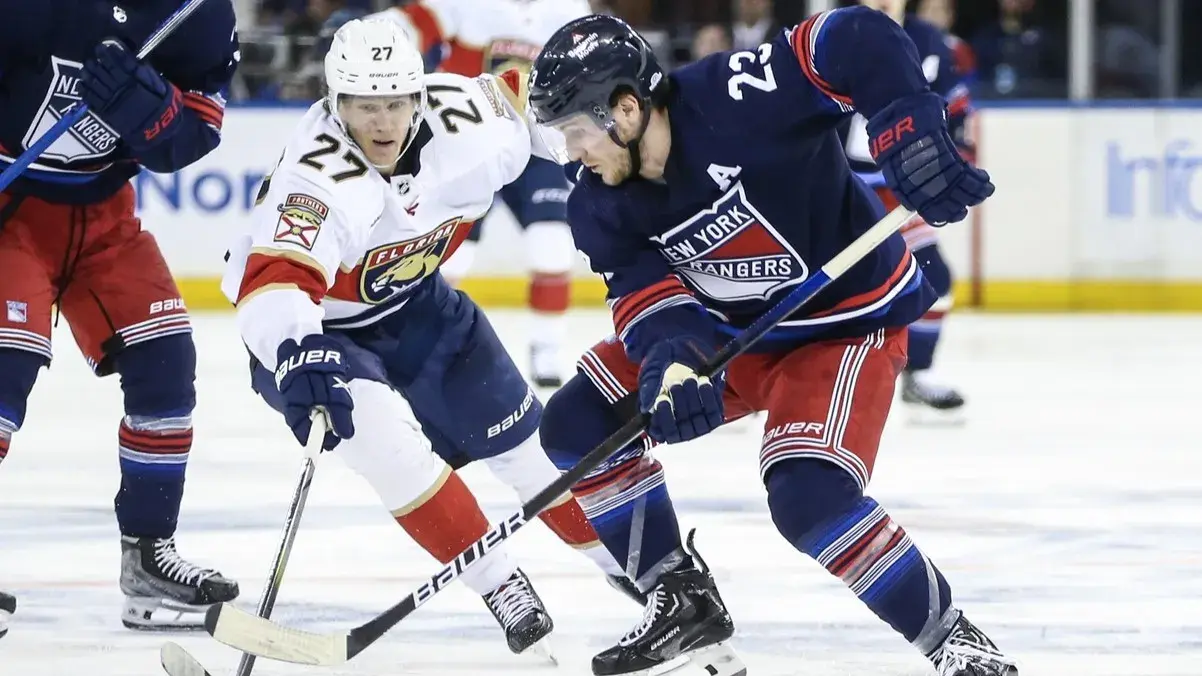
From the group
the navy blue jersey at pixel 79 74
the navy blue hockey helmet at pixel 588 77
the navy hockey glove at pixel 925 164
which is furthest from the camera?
the navy blue jersey at pixel 79 74

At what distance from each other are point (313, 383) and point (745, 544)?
1.38 metres

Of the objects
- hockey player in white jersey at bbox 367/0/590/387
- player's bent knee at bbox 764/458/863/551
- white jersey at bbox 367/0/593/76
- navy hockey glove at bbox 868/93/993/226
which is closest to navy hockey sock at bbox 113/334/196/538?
player's bent knee at bbox 764/458/863/551

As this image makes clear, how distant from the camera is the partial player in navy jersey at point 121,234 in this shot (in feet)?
10.5

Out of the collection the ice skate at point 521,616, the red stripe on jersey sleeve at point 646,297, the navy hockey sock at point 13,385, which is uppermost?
the red stripe on jersey sleeve at point 646,297

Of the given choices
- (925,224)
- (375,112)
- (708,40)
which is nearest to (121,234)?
(375,112)

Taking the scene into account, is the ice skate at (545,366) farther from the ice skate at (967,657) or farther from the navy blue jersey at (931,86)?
the ice skate at (967,657)

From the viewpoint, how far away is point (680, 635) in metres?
2.82

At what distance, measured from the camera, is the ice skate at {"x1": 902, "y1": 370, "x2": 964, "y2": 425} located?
5.57 meters

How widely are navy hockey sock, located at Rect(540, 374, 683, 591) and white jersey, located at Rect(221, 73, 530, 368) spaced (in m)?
0.40

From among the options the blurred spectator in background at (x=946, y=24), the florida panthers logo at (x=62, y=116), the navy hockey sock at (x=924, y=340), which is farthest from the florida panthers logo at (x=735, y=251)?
the blurred spectator in background at (x=946, y=24)

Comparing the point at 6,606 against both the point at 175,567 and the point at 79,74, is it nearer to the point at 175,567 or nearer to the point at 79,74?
the point at 175,567

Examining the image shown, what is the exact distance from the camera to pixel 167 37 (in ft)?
10.9

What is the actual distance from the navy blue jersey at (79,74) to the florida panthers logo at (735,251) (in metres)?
0.98

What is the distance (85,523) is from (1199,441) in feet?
9.37
